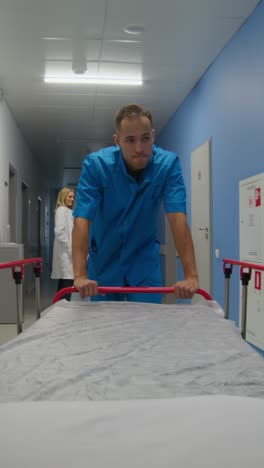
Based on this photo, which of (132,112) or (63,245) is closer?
(132,112)

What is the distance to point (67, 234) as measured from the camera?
5.75 meters

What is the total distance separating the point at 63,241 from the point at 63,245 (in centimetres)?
5

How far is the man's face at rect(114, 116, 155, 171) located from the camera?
1906 mm

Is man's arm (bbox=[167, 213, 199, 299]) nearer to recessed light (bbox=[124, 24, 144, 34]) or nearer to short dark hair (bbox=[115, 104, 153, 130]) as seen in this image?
short dark hair (bbox=[115, 104, 153, 130])

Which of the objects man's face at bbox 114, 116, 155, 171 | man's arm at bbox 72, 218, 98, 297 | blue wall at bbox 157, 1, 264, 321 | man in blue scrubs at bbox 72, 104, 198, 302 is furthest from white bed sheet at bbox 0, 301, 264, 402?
blue wall at bbox 157, 1, 264, 321

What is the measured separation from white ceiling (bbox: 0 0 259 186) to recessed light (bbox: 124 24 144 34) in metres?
0.04

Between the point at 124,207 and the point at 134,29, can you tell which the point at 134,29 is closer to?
the point at 134,29

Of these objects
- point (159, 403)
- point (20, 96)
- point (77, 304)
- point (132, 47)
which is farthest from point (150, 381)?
point (20, 96)

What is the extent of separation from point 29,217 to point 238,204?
20.4 ft

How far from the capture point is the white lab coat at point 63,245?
223 inches

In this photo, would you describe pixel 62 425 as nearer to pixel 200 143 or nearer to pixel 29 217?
pixel 200 143

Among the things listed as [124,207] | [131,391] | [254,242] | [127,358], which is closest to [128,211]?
[124,207]

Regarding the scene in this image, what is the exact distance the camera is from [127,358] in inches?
48.8

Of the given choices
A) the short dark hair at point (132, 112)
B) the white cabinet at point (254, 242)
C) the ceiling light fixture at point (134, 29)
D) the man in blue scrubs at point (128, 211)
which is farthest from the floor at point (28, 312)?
the ceiling light fixture at point (134, 29)
